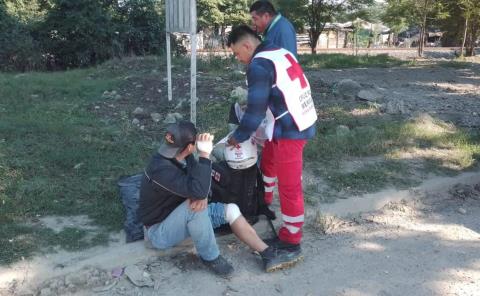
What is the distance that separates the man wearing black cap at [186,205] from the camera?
3.01 meters

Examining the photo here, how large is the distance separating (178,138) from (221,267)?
907 millimetres

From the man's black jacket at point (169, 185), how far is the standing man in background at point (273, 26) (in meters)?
1.54

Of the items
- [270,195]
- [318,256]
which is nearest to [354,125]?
[270,195]

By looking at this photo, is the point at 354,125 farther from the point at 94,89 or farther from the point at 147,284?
the point at 94,89

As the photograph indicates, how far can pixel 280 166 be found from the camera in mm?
3342

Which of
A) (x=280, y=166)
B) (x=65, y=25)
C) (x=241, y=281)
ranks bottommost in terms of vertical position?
(x=241, y=281)

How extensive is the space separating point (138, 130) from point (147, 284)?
325 centimetres

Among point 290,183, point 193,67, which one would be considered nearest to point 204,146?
point 290,183

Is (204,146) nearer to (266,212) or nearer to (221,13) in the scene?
(266,212)

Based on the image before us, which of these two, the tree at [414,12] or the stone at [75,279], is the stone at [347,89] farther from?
the tree at [414,12]

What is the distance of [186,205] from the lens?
3127 mm

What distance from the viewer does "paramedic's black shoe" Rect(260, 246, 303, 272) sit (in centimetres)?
328

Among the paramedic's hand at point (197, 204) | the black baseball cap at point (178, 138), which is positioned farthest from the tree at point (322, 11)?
the paramedic's hand at point (197, 204)

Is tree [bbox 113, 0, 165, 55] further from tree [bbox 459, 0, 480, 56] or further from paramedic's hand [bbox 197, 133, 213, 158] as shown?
paramedic's hand [bbox 197, 133, 213, 158]
